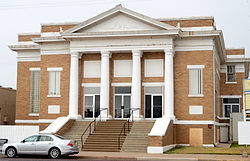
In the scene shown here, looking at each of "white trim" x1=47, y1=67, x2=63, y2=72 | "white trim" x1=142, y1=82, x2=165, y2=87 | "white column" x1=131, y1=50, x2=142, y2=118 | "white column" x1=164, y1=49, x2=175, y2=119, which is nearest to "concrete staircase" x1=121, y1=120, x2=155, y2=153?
"white column" x1=131, y1=50, x2=142, y2=118

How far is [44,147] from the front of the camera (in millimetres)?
25547

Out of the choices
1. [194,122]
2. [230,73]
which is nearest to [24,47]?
[194,122]

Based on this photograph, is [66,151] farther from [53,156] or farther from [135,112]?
[135,112]

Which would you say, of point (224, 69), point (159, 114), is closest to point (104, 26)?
point (159, 114)

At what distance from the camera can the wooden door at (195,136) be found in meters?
34.2

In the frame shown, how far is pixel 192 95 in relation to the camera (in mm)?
34875

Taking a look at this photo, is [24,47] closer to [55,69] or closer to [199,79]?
[55,69]

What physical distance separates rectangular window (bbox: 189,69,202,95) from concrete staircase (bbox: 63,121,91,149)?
28.8ft

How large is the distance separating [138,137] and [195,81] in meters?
7.43

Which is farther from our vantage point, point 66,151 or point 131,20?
point 131,20

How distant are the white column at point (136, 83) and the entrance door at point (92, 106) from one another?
3.52 m

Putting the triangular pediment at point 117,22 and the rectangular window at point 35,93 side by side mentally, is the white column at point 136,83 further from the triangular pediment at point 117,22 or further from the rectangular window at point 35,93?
the rectangular window at point 35,93

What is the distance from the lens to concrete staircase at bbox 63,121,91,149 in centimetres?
3224

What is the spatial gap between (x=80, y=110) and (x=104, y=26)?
739cm
